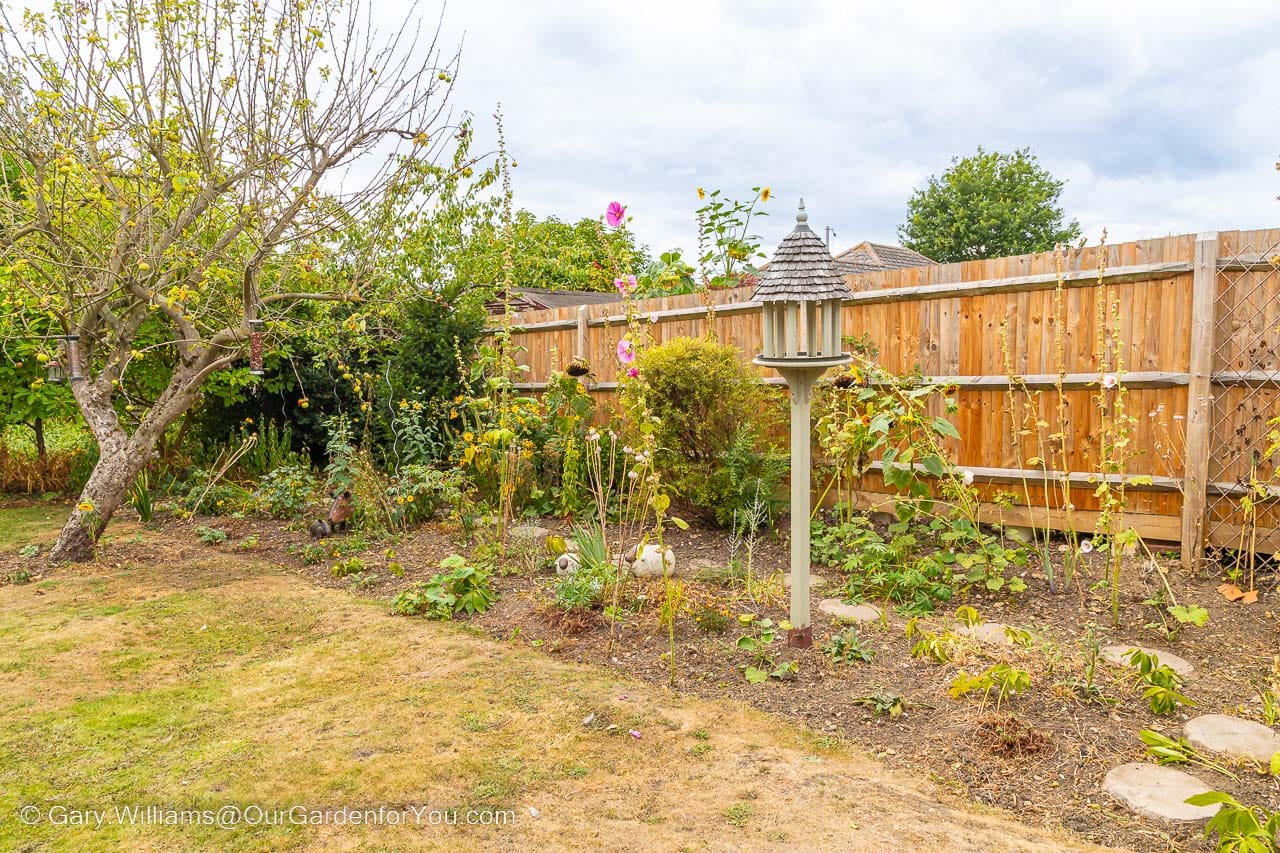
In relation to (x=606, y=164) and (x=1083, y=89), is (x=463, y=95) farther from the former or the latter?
(x=1083, y=89)

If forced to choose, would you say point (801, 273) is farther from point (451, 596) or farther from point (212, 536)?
point (212, 536)

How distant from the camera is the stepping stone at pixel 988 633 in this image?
346 cm

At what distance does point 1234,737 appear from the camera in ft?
8.86

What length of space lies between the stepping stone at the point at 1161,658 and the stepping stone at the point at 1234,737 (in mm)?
405

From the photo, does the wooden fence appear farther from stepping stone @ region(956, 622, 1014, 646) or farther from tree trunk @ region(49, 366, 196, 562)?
tree trunk @ region(49, 366, 196, 562)

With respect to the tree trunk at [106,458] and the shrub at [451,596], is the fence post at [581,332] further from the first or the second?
the shrub at [451,596]

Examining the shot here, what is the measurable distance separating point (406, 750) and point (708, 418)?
11.1 feet

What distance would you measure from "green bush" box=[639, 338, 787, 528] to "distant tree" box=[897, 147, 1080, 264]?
24987 mm

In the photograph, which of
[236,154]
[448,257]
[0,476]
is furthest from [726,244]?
[0,476]

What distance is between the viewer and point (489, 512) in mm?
5648

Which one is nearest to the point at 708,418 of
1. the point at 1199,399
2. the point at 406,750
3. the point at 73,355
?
the point at 1199,399

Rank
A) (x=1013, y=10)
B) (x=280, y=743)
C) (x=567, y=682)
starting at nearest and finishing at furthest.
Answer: (x=280, y=743), (x=567, y=682), (x=1013, y=10)

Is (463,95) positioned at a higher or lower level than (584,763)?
higher

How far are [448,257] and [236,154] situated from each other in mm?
3164
